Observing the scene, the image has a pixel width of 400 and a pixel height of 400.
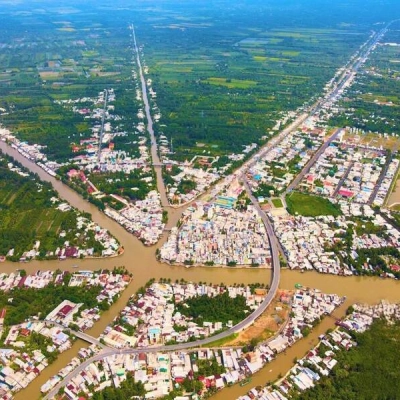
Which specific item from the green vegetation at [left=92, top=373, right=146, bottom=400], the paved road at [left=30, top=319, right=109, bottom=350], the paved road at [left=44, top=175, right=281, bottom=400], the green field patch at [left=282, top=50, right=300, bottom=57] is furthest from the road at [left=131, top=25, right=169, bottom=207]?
the green field patch at [left=282, top=50, right=300, bottom=57]

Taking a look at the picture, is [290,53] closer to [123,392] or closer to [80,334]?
[80,334]

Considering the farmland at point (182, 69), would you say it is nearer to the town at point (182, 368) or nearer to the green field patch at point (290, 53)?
the green field patch at point (290, 53)

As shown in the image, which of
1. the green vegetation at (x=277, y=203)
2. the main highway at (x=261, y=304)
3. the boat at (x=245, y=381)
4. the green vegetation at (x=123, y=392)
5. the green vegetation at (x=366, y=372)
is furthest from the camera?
the green vegetation at (x=277, y=203)

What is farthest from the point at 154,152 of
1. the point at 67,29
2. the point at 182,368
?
the point at 67,29

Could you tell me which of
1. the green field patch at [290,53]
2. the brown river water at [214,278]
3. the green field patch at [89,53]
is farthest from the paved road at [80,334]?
the green field patch at [290,53]

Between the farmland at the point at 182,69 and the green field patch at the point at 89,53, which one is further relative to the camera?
the green field patch at the point at 89,53

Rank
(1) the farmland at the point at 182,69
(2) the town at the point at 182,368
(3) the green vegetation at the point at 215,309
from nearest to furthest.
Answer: (2) the town at the point at 182,368 → (3) the green vegetation at the point at 215,309 → (1) the farmland at the point at 182,69
